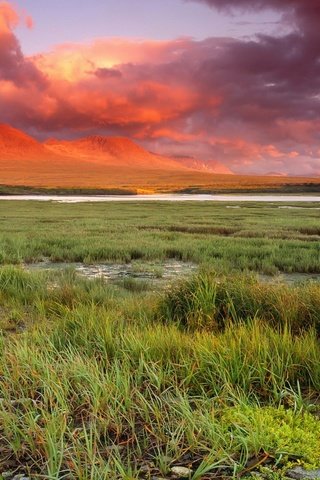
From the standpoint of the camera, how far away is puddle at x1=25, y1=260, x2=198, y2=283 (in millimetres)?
12711

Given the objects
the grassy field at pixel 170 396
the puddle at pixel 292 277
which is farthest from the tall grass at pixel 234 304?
the puddle at pixel 292 277

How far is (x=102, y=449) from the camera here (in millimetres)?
3289

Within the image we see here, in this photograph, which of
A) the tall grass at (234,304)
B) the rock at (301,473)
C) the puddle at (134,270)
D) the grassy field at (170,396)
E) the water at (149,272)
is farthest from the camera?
the puddle at (134,270)

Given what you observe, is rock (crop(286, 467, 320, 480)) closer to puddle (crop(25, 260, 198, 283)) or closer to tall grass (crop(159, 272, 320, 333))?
tall grass (crop(159, 272, 320, 333))

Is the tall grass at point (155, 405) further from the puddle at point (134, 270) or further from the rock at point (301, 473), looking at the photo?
the puddle at point (134, 270)

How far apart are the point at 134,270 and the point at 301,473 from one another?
1082 centimetres

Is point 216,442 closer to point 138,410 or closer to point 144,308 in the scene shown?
point 138,410

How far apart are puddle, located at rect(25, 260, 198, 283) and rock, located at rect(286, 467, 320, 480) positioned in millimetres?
8978

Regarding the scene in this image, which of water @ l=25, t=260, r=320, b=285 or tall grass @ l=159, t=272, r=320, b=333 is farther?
water @ l=25, t=260, r=320, b=285

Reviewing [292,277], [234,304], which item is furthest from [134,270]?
[234,304]

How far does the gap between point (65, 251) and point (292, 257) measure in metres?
7.27

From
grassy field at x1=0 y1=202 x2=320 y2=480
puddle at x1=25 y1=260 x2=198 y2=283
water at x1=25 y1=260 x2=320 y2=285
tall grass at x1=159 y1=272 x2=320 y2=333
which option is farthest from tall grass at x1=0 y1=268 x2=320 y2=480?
puddle at x1=25 y1=260 x2=198 y2=283

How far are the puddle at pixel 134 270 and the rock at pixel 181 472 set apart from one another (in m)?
8.98

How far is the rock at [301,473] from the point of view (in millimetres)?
2975
